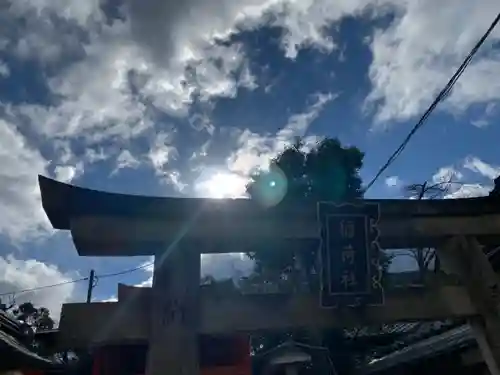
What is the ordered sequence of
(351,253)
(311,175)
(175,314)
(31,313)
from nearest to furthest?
(175,314), (351,253), (311,175), (31,313)

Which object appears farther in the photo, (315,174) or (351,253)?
(315,174)

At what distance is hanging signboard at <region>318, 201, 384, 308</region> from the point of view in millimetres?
5398

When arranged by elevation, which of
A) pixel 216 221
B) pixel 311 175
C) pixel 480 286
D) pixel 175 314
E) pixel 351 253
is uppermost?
pixel 311 175

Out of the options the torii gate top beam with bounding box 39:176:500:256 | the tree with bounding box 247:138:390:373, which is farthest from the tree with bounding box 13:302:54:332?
the torii gate top beam with bounding box 39:176:500:256

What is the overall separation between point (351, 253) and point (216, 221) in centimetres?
158

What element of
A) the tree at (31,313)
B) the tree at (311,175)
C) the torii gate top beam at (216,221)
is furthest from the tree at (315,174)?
the tree at (31,313)

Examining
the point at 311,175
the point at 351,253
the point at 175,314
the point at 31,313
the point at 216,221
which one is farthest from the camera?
the point at 31,313

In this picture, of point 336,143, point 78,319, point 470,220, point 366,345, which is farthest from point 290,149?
point 78,319

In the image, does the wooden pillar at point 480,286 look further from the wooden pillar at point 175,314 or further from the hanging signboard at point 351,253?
the wooden pillar at point 175,314

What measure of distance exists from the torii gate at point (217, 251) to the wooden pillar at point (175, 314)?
0.01m

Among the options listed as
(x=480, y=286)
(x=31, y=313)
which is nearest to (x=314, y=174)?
(x=480, y=286)

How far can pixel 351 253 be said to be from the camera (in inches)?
219

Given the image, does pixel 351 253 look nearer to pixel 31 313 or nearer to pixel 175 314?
pixel 175 314

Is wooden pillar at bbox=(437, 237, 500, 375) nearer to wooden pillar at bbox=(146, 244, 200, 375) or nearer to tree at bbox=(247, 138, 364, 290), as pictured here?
wooden pillar at bbox=(146, 244, 200, 375)
